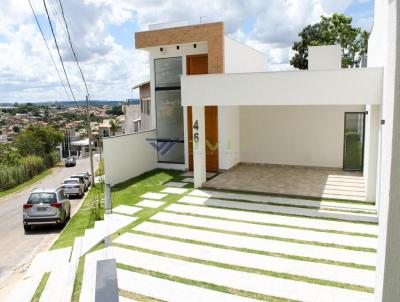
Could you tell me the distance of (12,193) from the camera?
2998 centimetres

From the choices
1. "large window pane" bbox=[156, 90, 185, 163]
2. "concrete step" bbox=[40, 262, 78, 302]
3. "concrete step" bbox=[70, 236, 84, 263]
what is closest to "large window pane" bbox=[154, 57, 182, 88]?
"large window pane" bbox=[156, 90, 185, 163]

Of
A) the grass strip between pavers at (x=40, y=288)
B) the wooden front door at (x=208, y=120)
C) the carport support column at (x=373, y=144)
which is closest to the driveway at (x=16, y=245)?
the grass strip between pavers at (x=40, y=288)

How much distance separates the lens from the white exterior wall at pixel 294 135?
53.8 ft

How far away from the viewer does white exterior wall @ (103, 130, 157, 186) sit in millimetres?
14828

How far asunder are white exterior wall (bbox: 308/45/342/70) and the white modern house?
0.16 ft

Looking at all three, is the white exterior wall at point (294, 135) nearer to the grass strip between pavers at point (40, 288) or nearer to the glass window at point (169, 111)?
the glass window at point (169, 111)

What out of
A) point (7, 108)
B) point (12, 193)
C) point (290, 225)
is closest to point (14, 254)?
point (290, 225)

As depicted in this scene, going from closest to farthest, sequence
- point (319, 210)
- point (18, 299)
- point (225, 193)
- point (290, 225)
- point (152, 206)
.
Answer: point (18, 299) → point (290, 225) → point (319, 210) → point (152, 206) → point (225, 193)

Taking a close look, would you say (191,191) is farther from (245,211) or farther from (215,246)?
(215,246)

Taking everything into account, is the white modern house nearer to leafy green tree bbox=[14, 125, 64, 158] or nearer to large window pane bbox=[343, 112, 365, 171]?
large window pane bbox=[343, 112, 365, 171]

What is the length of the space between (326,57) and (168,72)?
25.9 ft

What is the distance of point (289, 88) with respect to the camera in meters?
11.5

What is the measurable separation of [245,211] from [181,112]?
7802mm

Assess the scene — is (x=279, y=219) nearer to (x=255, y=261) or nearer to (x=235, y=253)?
(x=235, y=253)
